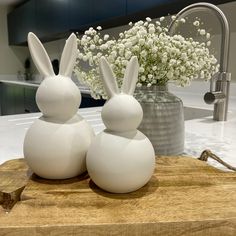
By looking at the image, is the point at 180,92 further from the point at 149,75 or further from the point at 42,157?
the point at 42,157

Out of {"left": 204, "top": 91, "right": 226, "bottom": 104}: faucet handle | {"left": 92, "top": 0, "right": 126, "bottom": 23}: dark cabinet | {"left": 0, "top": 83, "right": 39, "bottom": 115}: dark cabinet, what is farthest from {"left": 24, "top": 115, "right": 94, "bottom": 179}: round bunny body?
{"left": 0, "top": 83, "right": 39, "bottom": 115}: dark cabinet

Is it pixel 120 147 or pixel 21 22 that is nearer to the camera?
pixel 120 147

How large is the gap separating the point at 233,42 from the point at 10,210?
1.88m

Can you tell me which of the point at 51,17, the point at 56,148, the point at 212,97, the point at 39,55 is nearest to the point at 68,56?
the point at 39,55

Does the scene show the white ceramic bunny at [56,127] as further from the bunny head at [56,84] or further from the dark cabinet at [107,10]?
the dark cabinet at [107,10]

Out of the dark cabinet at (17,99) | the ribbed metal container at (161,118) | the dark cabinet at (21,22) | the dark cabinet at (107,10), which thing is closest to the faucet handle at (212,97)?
the ribbed metal container at (161,118)

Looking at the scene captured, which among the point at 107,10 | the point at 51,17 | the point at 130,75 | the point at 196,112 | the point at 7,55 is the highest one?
the point at 51,17

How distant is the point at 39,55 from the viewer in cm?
48

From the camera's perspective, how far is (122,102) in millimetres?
447

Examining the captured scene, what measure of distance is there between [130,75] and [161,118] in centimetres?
23

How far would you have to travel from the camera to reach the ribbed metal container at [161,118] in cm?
65

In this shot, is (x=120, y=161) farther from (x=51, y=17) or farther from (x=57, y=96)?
(x=51, y=17)

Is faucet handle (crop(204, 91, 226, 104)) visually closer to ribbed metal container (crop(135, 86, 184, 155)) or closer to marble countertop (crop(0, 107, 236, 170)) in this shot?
marble countertop (crop(0, 107, 236, 170))

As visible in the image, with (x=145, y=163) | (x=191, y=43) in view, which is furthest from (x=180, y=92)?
(x=145, y=163)
